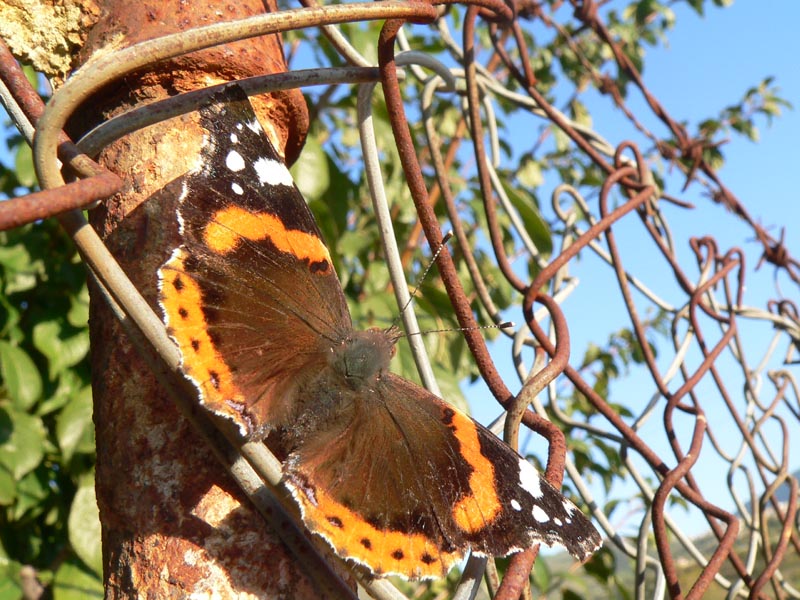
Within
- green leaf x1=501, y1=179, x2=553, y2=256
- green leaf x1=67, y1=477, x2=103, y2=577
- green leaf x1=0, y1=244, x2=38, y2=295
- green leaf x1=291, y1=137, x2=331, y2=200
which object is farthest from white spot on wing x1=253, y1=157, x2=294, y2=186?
green leaf x1=0, y1=244, x2=38, y2=295

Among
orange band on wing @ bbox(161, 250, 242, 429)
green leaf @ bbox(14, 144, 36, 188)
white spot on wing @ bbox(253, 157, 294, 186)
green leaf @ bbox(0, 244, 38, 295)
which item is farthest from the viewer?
green leaf @ bbox(0, 244, 38, 295)

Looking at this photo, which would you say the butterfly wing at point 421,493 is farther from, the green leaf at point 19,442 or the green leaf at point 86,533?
the green leaf at point 19,442

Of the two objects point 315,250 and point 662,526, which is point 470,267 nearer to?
point 315,250

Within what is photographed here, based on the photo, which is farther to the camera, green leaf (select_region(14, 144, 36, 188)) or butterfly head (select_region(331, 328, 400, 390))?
green leaf (select_region(14, 144, 36, 188))

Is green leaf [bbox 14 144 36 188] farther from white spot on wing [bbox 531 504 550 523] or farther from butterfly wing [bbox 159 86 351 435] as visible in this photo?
white spot on wing [bbox 531 504 550 523]

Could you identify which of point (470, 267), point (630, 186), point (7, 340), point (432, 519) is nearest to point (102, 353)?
→ point (432, 519)

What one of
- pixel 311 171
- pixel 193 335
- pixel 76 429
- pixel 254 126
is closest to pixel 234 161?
pixel 254 126
